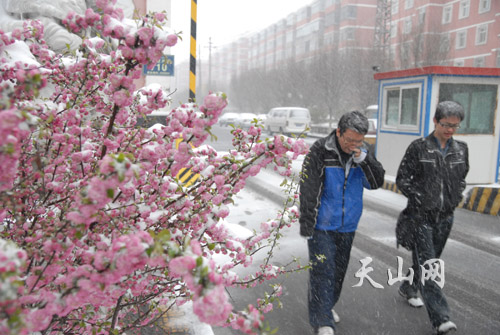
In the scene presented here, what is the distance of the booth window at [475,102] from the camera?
9.55m

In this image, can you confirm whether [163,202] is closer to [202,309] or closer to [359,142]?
[202,309]

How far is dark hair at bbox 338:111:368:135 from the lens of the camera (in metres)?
3.14

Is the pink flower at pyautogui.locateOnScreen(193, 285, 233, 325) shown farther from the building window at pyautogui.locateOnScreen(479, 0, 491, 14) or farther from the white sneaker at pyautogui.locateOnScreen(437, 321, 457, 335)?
the building window at pyautogui.locateOnScreen(479, 0, 491, 14)

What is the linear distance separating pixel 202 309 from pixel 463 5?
46837 mm

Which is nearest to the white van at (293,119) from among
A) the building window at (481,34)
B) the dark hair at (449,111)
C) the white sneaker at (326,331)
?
the building window at (481,34)

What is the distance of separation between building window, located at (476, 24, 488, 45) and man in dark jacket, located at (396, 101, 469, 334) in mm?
40765

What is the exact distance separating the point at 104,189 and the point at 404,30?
49097mm

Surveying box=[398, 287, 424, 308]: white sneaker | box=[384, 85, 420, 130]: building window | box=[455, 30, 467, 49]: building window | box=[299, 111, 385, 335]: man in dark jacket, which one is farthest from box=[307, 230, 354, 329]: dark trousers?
box=[455, 30, 467, 49]: building window

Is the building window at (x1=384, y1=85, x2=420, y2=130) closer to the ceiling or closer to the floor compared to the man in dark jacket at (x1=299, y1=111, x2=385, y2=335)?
closer to the ceiling

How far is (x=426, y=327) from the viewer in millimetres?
3756

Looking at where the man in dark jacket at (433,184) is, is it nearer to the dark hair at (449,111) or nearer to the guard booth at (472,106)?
the dark hair at (449,111)

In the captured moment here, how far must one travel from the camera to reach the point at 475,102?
961 cm

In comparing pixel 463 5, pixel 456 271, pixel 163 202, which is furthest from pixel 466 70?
pixel 463 5

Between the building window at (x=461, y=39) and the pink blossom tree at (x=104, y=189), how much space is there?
44472mm
